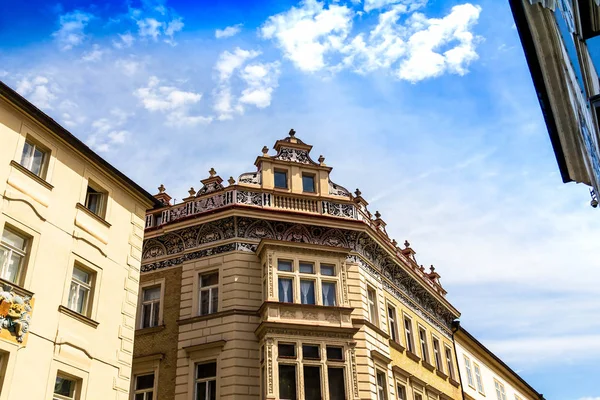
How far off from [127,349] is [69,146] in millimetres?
6137

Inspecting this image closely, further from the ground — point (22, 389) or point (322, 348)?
point (322, 348)

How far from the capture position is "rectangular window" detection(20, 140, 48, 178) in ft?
60.0

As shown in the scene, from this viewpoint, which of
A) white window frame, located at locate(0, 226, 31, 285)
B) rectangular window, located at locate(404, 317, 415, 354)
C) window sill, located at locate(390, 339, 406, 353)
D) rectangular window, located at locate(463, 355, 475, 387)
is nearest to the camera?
white window frame, located at locate(0, 226, 31, 285)

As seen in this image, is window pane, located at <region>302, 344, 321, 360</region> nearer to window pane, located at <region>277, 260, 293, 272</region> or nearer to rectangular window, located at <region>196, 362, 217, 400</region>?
window pane, located at <region>277, 260, 293, 272</region>

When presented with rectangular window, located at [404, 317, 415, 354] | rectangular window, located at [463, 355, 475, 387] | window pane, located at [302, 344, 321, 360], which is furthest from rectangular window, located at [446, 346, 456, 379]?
window pane, located at [302, 344, 321, 360]

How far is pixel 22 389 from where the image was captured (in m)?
15.7

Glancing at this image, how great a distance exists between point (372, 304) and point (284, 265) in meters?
4.82

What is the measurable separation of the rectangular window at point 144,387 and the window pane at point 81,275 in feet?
29.2

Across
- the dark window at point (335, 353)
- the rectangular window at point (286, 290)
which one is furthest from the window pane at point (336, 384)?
the rectangular window at point (286, 290)

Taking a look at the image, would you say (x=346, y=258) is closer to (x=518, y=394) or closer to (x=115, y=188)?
(x=115, y=188)

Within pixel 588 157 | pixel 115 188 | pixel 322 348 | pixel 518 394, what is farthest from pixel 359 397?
pixel 518 394

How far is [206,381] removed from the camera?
25.5 meters

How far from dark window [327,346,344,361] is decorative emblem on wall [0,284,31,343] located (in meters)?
12.4

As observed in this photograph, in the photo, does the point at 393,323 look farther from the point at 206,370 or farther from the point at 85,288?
the point at 85,288
